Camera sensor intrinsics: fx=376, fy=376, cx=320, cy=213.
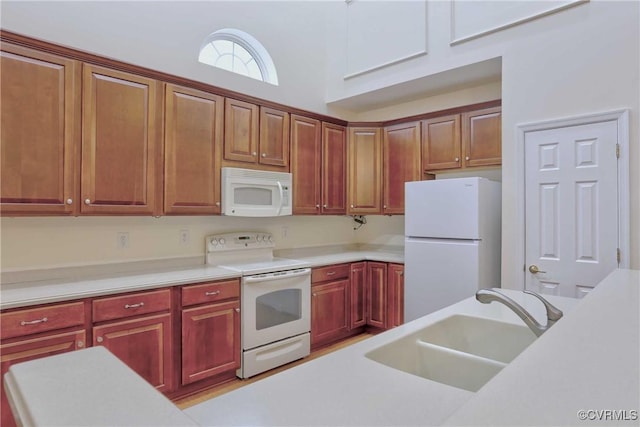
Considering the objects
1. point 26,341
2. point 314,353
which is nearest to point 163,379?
point 26,341

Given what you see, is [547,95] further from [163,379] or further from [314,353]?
[163,379]

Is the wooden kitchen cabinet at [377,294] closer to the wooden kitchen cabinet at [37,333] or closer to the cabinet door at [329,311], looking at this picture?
the cabinet door at [329,311]

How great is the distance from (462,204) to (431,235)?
388mm

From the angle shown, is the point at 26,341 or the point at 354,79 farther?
the point at 354,79

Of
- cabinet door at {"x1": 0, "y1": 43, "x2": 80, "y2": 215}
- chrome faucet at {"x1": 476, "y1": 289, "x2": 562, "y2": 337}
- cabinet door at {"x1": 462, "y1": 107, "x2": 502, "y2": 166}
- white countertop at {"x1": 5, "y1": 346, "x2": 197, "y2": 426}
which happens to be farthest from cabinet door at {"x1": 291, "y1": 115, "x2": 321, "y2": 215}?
white countertop at {"x1": 5, "y1": 346, "x2": 197, "y2": 426}

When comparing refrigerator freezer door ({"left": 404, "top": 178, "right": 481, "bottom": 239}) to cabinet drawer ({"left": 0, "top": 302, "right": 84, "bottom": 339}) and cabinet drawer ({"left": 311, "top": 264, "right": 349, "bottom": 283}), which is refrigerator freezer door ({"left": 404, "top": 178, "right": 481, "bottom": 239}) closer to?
cabinet drawer ({"left": 311, "top": 264, "right": 349, "bottom": 283})

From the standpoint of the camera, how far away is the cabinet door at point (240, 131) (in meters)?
3.10

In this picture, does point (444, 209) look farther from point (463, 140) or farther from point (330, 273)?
point (330, 273)

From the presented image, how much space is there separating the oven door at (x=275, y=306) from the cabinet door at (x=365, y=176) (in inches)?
44.7

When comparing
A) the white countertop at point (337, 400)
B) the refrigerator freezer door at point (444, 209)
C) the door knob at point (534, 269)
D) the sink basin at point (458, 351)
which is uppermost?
the refrigerator freezer door at point (444, 209)

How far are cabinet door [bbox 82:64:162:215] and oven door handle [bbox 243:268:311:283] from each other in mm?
842

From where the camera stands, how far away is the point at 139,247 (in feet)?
9.59

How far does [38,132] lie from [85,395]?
2182 millimetres

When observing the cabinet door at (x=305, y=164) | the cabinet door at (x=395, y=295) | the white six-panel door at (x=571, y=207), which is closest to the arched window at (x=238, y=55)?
the cabinet door at (x=305, y=164)
